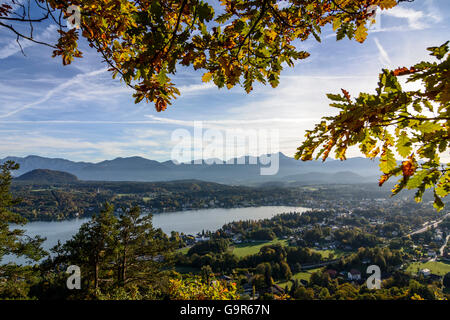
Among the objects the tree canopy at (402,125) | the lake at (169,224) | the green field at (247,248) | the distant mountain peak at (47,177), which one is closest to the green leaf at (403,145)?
the tree canopy at (402,125)

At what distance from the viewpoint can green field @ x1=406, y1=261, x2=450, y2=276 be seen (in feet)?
97.8

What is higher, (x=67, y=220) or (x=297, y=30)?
(x=297, y=30)

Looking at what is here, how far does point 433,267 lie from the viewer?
31531 mm

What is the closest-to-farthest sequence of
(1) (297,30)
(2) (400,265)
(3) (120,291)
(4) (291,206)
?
(1) (297,30) → (3) (120,291) → (2) (400,265) → (4) (291,206)

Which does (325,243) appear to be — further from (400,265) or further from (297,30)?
(297,30)

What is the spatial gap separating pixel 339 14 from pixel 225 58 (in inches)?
40.4

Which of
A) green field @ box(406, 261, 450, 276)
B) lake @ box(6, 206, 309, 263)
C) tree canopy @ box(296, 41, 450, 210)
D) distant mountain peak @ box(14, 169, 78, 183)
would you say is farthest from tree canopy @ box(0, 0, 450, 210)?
distant mountain peak @ box(14, 169, 78, 183)

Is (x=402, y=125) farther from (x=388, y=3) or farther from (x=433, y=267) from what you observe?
(x=433, y=267)

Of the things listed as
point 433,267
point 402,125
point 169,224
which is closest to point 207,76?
point 402,125

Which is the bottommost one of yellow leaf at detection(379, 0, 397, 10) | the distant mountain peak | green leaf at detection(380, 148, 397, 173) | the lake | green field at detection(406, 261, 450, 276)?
the lake

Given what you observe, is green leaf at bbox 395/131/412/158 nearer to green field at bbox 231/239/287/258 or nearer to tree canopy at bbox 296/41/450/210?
tree canopy at bbox 296/41/450/210

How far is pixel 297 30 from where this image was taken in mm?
1827
